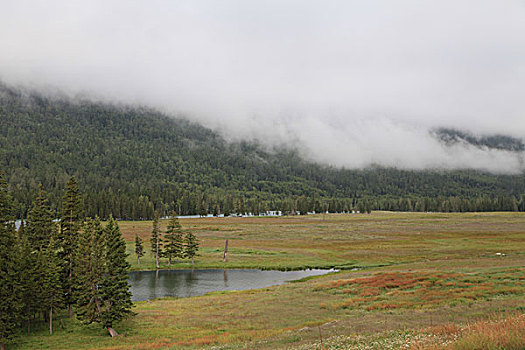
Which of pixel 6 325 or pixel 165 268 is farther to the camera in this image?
pixel 165 268

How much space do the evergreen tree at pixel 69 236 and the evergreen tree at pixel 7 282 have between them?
659cm

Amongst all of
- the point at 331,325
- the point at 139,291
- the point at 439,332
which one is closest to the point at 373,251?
the point at 139,291

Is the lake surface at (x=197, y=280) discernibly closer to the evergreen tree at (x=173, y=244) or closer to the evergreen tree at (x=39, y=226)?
the evergreen tree at (x=173, y=244)

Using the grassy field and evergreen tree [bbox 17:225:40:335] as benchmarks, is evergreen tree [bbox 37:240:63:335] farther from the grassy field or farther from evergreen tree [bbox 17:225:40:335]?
the grassy field

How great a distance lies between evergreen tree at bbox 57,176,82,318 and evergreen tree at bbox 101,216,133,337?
1001 cm

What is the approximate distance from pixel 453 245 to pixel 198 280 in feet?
240

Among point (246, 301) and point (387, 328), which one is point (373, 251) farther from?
point (387, 328)

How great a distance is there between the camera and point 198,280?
75.6m

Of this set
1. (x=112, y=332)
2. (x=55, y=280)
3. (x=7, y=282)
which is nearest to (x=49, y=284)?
(x=55, y=280)

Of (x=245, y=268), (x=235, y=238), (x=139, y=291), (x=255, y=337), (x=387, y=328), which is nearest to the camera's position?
(x=387, y=328)

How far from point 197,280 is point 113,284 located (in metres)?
37.5

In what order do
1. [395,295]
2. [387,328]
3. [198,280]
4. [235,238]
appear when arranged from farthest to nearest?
[235,238] → [198,280] → [395,295] → [387,328]

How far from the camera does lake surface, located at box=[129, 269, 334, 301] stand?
6631 cm

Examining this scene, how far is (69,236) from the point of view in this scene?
48812 mm
